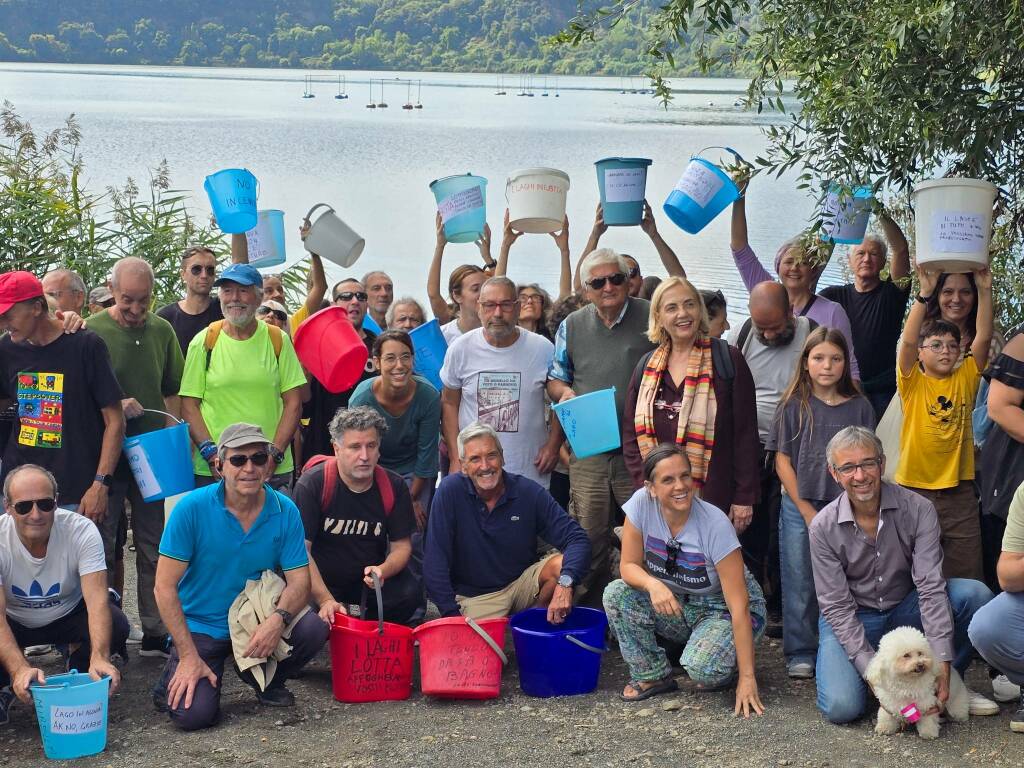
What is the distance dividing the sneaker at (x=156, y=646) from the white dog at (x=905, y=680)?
307 centimetres

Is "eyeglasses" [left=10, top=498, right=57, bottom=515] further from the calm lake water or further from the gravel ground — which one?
the calm lake water

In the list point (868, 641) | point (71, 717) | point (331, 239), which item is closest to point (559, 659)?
point (868, 641)

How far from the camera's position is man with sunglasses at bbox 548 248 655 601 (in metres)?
5.88

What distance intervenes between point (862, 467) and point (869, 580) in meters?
0.49

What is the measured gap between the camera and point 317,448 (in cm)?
670

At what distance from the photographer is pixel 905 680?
463 cm

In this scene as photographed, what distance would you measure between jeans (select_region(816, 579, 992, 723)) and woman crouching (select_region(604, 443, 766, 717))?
0.89ft

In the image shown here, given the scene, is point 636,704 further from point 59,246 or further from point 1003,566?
point 59,246

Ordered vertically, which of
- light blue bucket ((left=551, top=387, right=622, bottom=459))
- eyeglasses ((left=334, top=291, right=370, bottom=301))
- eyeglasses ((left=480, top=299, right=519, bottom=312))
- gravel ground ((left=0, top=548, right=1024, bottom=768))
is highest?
eyeglasses ((left=334, top=291, right=370, bottom=301))

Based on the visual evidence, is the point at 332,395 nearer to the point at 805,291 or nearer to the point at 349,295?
the point at 349,295

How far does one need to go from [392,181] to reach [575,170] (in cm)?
392

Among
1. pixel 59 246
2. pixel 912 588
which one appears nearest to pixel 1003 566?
pixel 912 588

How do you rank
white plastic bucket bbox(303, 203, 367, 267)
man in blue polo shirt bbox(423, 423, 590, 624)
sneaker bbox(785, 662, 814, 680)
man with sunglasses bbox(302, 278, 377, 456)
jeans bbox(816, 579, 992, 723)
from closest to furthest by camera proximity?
jeans bbox(816, 579, 992, 723)
sneaker bbox(785, 662, 814, 680)
man in blue polo shirt bbox(423, 423, 590, 624)
man with sunglasses bbox(302, 278, 377, 456)
white plastic bucket bbox(303, 203, 367, 267)

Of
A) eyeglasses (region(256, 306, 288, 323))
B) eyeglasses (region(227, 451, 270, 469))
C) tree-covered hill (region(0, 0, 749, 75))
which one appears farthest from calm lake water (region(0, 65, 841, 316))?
eyeglasses (region(227, 451, 270, 469))
